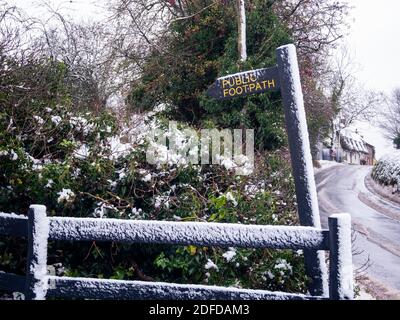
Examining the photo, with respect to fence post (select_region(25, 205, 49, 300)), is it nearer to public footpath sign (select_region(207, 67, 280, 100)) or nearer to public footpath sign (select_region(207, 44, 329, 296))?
public footpath sign (select_region(207, 67, 280, 100))

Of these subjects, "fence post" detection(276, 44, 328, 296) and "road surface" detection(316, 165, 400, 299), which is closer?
"fence post" detection(276, 44, 328, 296)

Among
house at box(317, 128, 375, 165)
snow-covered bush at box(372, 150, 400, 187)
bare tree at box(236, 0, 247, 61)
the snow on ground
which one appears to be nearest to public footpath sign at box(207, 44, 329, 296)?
bare tree at box(236, 0, 247, 61)

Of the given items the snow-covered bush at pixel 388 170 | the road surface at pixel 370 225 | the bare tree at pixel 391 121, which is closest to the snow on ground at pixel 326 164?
the road surface at pixel 370 225

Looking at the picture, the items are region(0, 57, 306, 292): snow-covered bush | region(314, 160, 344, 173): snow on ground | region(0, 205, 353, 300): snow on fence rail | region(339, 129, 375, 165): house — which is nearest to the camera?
region(0, 205, 353, 300): snow on fence rail

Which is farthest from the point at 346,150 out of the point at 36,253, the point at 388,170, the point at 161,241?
the point at 36,253

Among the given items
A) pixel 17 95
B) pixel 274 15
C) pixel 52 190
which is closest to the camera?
pixel 52 190

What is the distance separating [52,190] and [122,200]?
0.70m

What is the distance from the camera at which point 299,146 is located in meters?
3.37

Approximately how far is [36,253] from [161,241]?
0.83 m

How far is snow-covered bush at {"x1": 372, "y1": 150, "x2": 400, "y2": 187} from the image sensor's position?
14492 mm

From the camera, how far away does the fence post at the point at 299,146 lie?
330 cm
